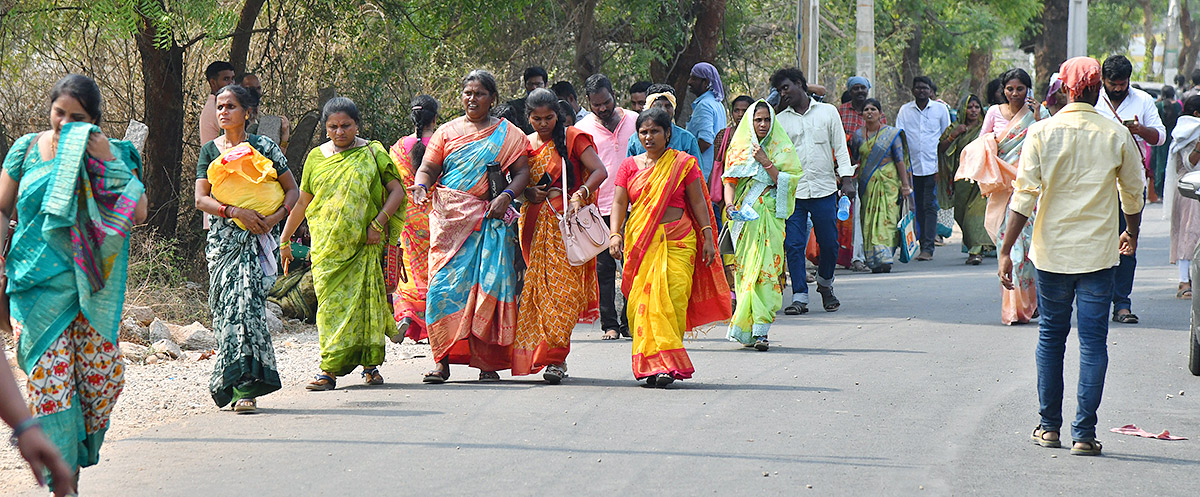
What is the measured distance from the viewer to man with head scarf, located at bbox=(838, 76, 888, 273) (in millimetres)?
14898

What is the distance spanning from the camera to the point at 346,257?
25.2 ft

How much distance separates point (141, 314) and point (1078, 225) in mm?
6764

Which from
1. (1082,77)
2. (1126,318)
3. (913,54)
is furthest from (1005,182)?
(913,54)

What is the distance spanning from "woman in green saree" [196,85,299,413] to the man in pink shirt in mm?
3321

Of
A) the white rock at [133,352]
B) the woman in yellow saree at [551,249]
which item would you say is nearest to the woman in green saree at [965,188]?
the woman in yellow saree at [551,249]

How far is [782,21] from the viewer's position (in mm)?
22547

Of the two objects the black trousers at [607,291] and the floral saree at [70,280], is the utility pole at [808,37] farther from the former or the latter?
the floral saree at [70,280]

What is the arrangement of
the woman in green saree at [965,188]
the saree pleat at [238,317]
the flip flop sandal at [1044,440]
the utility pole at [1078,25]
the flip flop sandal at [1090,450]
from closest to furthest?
the flip flop sandal at [1090,450], the flip flop sandal at [1044,440], the saree pleat at [238,317], the woman in green saree at [965,188], the utility pole at [1078,25]

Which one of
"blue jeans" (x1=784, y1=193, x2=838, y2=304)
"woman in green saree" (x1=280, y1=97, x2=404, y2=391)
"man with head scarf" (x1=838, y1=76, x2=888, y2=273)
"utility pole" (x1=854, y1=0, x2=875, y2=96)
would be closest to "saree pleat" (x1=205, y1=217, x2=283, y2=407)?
"woman in green saree" (x1=280, y1=97, x2=404, y2=391)

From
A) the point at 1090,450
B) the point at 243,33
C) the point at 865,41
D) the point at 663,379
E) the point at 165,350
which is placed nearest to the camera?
the point at 1090,450

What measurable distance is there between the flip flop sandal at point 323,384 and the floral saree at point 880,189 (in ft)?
26.6

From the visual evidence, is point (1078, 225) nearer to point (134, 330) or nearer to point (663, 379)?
point (663, 379)

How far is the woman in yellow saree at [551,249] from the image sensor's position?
7902 mm

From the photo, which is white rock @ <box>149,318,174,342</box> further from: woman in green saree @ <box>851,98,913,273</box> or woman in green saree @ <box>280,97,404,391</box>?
woman in green saree @ <box>851,98,913,273</box>
